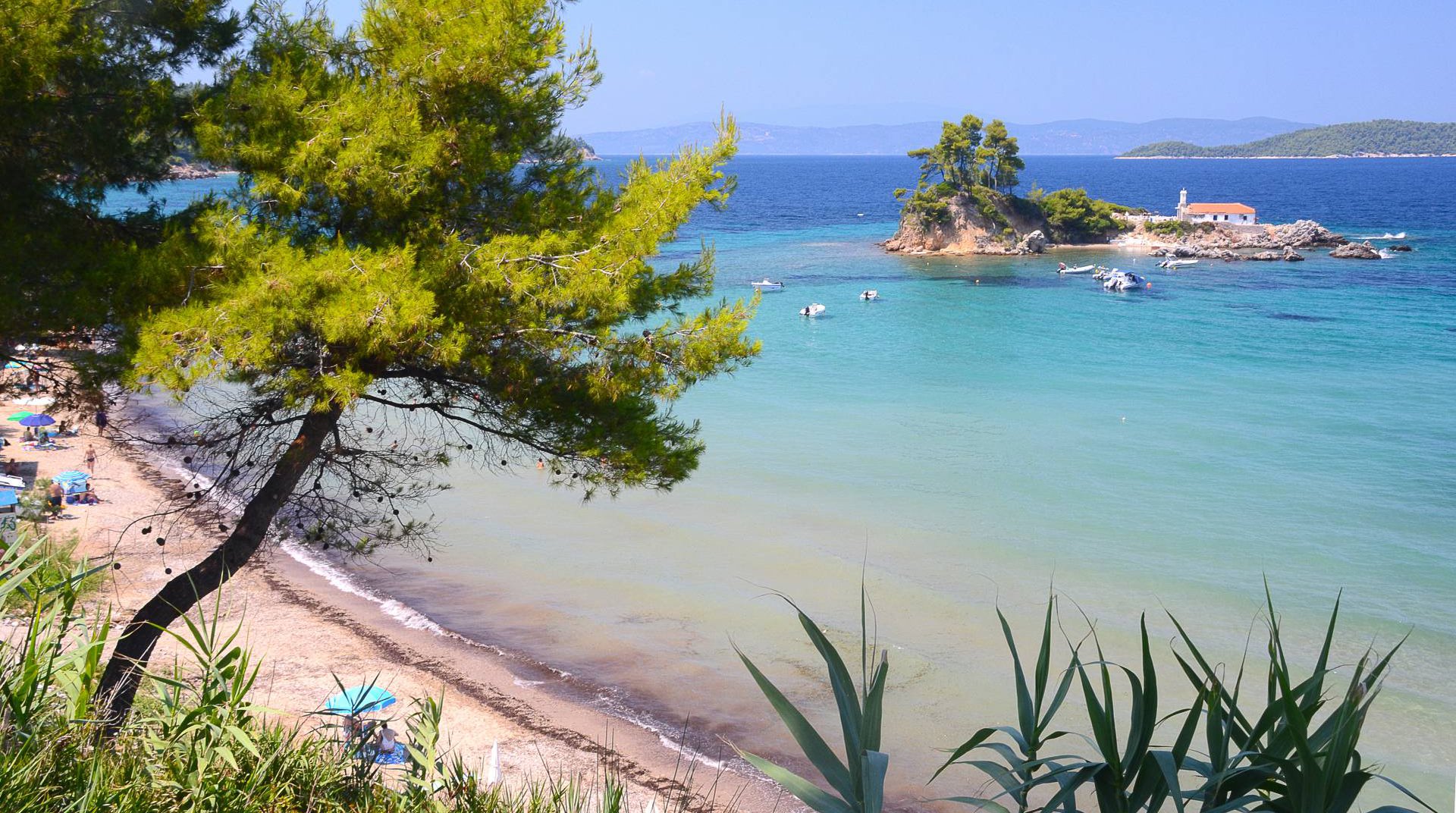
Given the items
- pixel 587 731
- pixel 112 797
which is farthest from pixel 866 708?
pixel 587 731

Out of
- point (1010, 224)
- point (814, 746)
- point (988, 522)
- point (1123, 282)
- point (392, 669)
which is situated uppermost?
point (1010, 224)

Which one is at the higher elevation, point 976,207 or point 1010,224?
point 976,207

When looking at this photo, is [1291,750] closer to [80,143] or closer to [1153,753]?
[1153,753]

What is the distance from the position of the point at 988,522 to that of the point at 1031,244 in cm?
4376

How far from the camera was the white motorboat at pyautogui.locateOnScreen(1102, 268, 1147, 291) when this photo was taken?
4425 centimetres

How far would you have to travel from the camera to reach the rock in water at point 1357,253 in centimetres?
5456

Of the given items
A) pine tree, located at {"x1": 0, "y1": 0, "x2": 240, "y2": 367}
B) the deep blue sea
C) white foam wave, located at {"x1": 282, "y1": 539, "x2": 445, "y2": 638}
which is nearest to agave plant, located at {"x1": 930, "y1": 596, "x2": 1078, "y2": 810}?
the deep blue sea

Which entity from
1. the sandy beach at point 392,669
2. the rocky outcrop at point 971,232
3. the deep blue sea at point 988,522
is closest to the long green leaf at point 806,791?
the deep blue sea at point 988,522

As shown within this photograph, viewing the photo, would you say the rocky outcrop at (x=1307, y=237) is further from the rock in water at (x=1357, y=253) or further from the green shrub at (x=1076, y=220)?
the green shrub at (x=1076, y=220)

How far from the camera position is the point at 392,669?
443 inches

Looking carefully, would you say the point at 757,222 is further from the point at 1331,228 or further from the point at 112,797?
the point at 112,797

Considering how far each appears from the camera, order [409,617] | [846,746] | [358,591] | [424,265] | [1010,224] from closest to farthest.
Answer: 1. [846,746]
2. [424,265]
3. [409,617]
4. [358,591]
5. [1010,224]

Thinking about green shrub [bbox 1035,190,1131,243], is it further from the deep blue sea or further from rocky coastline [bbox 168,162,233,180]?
rocky coastline [bbox 168,162,233,180]

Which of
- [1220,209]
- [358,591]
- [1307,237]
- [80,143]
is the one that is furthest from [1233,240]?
[80,143]
